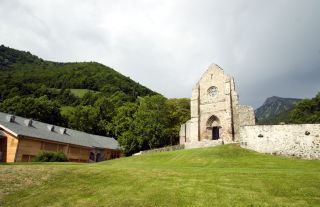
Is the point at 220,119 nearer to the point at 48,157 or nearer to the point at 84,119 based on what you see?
the point at 48,157

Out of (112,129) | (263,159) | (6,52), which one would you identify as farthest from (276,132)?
(6,52)

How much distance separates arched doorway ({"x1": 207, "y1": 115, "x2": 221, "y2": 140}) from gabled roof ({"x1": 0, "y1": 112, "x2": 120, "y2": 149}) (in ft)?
71.5

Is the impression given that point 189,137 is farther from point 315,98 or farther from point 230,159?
point 315,98

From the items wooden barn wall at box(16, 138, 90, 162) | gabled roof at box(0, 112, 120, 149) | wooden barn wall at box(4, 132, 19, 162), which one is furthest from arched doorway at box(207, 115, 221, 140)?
wooden barn wall at box(4, 132, 19, 162)

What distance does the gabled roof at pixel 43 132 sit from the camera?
36.4m

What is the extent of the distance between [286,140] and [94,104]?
210 ft

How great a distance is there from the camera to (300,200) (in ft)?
35.2

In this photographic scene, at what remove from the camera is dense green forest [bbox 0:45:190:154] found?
51.9m

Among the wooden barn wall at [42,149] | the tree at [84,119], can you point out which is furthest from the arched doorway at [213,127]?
the tree at [84,119]

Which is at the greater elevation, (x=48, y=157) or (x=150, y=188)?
(x=48, y=157)

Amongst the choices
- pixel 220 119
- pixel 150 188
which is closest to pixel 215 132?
pixel 220 119

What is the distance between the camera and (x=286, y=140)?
2841 centimetres

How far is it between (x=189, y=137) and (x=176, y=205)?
35784 mm

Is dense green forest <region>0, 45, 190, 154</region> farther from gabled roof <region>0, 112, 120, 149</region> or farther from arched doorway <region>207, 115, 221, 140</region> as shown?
arched doorway <region>207, 115, 221, 140</region>
